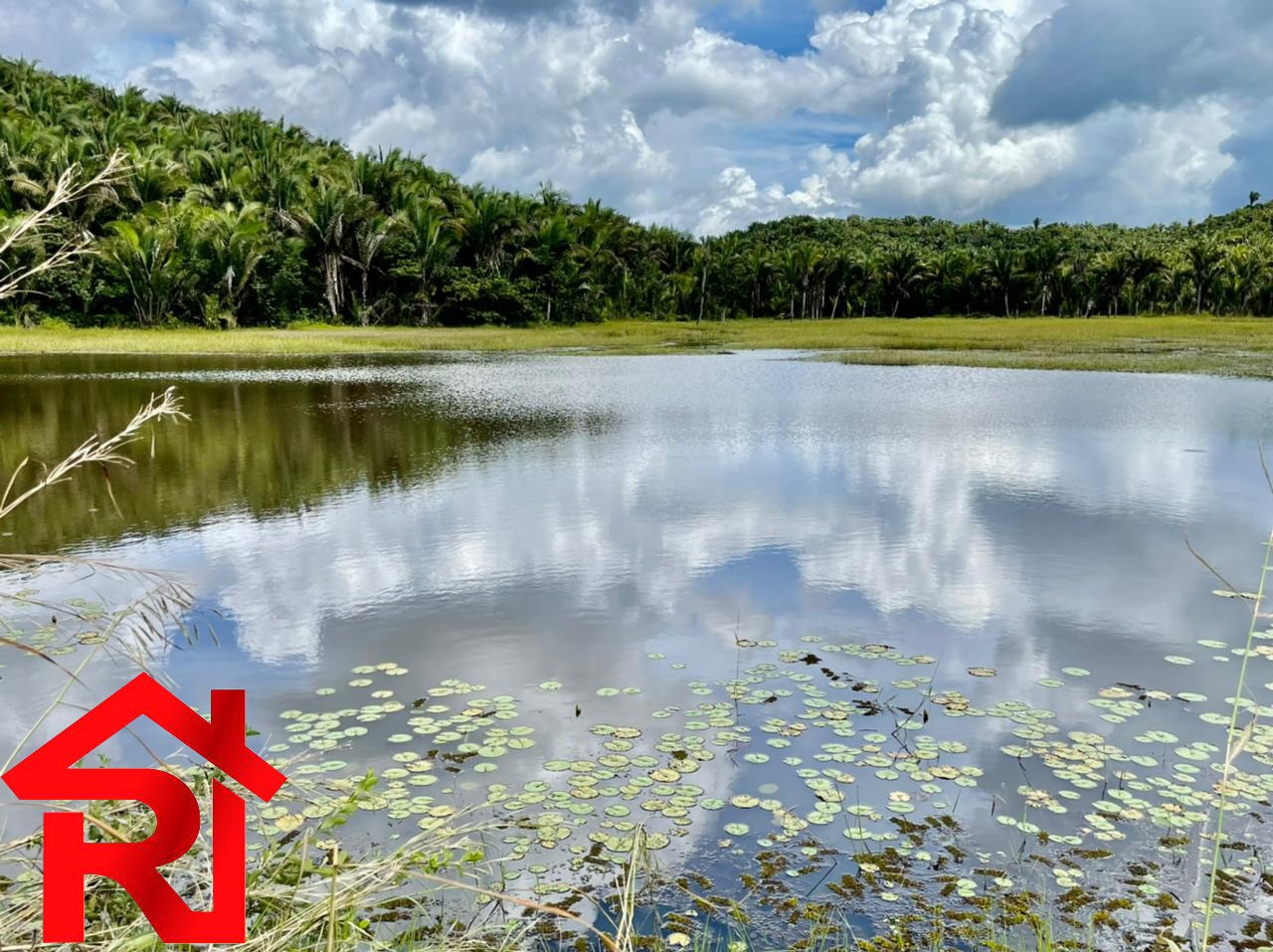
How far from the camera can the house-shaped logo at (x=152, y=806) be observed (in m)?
1.10

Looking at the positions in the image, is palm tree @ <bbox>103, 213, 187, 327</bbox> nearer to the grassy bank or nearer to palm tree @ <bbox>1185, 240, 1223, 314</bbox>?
the grassy bank

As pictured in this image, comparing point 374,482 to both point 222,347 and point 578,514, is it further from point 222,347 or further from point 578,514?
point 222,347

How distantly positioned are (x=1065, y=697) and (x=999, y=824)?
1.53 metres

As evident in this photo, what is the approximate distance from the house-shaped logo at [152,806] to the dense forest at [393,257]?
25.6 metres

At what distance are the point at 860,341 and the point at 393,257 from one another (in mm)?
21284

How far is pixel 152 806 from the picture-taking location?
3.66 ft

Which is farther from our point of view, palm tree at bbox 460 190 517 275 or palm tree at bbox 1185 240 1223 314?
palm tree at bbox 1185 240 1223 314

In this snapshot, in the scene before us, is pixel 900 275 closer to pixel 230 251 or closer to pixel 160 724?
pixel 230 251

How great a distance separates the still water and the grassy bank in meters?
15.6

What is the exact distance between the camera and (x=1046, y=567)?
7.69m

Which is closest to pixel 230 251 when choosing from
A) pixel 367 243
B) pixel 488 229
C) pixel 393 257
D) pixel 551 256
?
pixel 367 243

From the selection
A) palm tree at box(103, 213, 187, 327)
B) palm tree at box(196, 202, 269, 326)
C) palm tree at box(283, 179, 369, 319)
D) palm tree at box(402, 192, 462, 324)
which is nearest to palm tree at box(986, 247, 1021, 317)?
palm tree at box(402, 192, 462, 324)

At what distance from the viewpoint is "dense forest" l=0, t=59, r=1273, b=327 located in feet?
126

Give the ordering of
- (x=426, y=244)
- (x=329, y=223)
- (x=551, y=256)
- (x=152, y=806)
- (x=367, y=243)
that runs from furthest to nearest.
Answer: (x=551, y=256), (x=426, y=244), (x=367, y=243), (x=329, y=223), (x=152, y=806)
